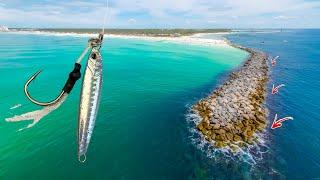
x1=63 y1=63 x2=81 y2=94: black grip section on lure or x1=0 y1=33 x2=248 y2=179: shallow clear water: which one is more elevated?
x1=63 y1=63 x2=81 y2=94: black grip section on lure

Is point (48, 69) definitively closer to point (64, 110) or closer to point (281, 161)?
point (64, 110)

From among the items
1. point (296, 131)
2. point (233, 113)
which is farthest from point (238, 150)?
point (296, 131)

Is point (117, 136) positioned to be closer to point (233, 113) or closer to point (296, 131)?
point (233, 113)

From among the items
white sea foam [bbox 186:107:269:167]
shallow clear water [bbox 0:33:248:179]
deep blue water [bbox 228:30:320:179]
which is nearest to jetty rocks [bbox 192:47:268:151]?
white sea foam [bbox 186:107:269:167]

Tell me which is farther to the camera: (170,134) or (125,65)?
(125,65)

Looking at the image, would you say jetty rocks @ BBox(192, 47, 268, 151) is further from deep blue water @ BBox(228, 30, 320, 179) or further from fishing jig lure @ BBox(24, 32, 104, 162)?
fishing jig lure @ BBox(24, 32, 104, 162)

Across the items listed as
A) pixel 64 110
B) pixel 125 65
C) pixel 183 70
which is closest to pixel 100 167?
pixel 64 110
